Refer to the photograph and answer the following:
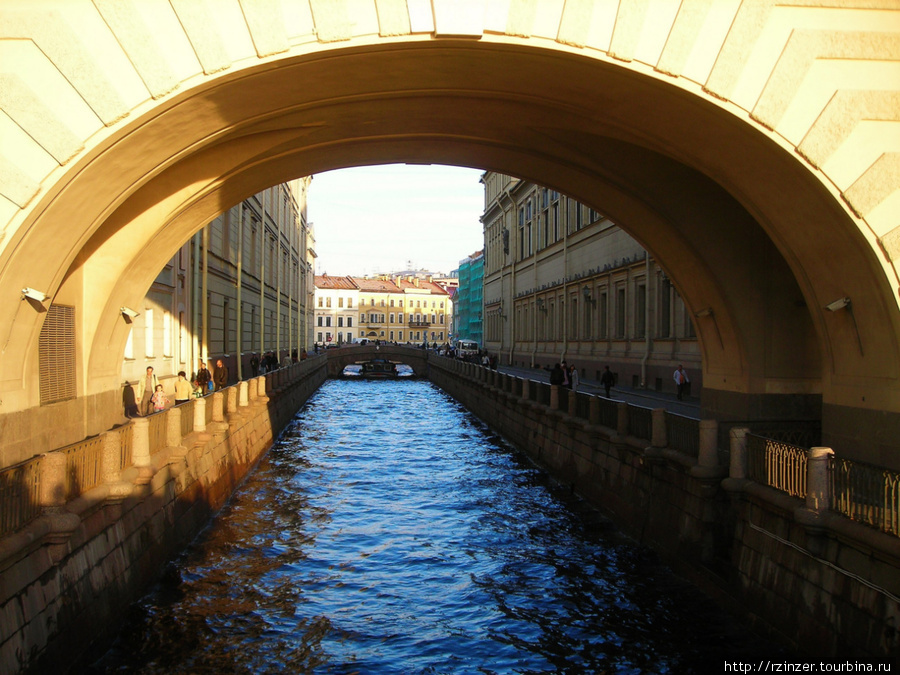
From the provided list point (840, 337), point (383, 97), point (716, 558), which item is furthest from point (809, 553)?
point (383, 97)

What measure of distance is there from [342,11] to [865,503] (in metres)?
7.19

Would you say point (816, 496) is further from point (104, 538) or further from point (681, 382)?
point (681, 382)

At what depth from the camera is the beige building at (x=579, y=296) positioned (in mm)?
28188

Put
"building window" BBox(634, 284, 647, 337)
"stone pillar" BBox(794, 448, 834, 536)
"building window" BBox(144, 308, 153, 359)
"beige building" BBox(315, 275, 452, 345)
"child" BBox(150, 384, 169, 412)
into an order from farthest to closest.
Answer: "beige building" BBox(315, 275, 452, 345) < "building window" BBox(634, 284, 647, 337) < "building window" BBox(144, 308, 153, 359) < "child" BBox(150, 384, 169, 412) < "stone pillar" BBox(794, 448, 834, 536)

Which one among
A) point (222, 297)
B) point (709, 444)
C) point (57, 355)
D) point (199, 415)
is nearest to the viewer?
point (709, 444)

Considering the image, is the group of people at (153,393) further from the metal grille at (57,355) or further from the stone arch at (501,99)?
the stone arch at (501,99)

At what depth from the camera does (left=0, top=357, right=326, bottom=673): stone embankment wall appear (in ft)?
23.7

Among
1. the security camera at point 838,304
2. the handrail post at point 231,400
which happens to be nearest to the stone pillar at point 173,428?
the handrail post at point 231,400

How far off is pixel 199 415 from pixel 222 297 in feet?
49.5

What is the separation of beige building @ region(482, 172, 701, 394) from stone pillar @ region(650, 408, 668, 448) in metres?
11.6

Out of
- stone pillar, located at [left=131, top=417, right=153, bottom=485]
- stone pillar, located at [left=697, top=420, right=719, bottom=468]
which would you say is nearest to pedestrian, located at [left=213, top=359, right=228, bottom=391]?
stone pillar, located at [left=131, top=417, right=153, bottom=485]

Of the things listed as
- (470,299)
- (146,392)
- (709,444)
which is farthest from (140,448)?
(470,299)

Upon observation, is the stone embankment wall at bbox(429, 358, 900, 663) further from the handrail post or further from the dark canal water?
the handrail post

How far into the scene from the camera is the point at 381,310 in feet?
412
